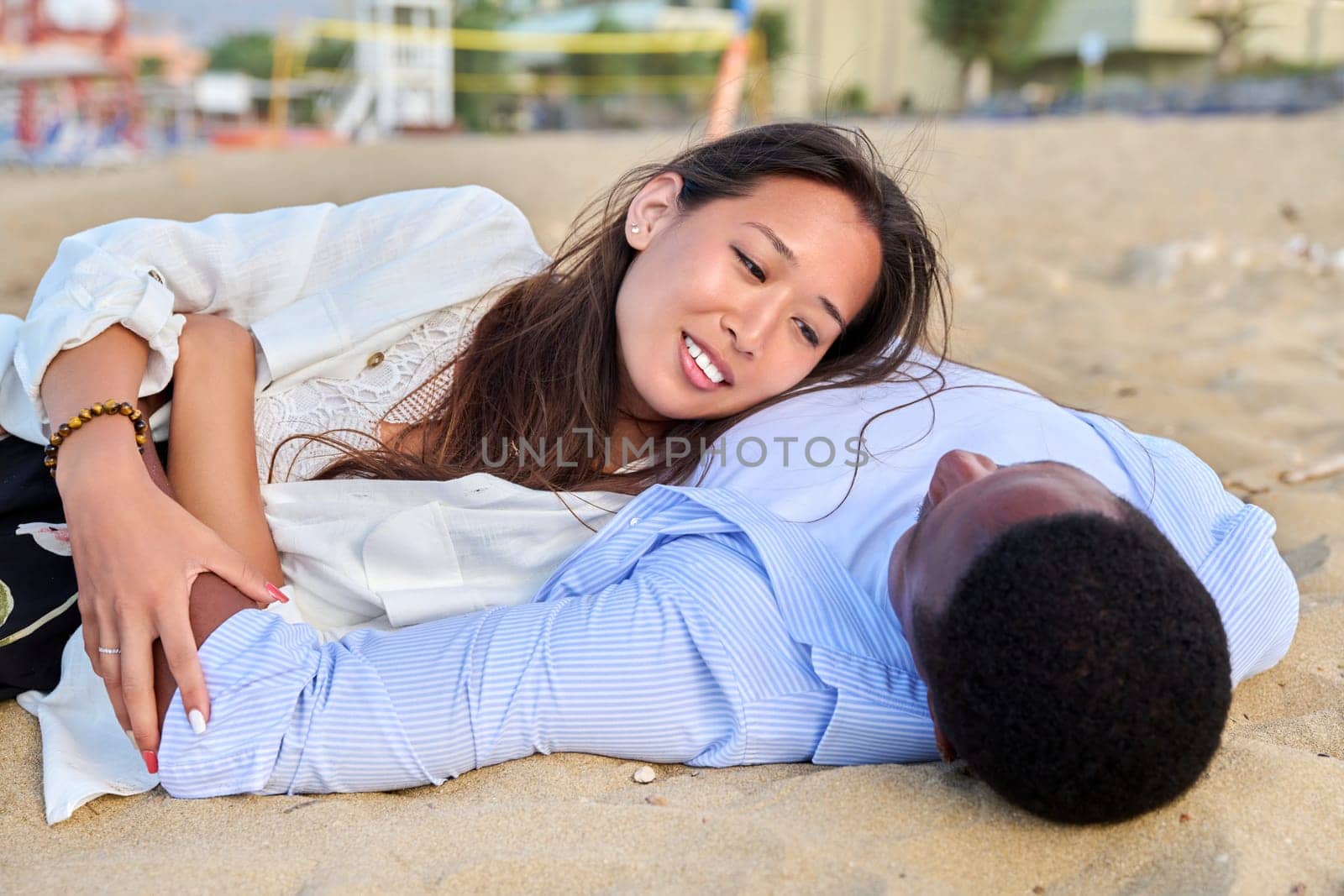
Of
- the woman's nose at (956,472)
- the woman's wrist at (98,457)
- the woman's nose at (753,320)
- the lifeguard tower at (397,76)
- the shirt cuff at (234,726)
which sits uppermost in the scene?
the woman's nose at (753,320)

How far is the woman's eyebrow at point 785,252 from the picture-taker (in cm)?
189

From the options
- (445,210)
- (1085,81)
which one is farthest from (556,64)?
(445,210)

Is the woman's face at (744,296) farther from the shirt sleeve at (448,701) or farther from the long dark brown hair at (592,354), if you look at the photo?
the shirt sleeve at (448,701)

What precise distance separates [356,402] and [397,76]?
18.3 m

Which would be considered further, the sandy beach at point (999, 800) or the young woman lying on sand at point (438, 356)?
the young woman lying on sand at point (438, 356)

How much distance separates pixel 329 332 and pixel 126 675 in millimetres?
713

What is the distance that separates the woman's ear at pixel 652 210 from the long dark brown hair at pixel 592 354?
24mm

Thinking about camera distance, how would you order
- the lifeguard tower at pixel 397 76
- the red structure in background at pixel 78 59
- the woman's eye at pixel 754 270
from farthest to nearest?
the lifeguard tower at pixel 397 76 < the red structure in background at pixel 78 59 < the woman's eye at pixel 754 270

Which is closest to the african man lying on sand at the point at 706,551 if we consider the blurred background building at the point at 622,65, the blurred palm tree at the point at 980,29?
the blurred background building at the point at 622,65

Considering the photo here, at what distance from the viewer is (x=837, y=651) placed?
1.53 metres

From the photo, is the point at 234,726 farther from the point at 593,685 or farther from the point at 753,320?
the point at 753,320

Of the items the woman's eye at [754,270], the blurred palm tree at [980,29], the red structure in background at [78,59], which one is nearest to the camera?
the woman's eye at [754,270]

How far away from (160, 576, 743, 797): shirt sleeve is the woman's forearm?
0.32 m

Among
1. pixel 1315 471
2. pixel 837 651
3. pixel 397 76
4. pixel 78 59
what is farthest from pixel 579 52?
pixel 837 651
